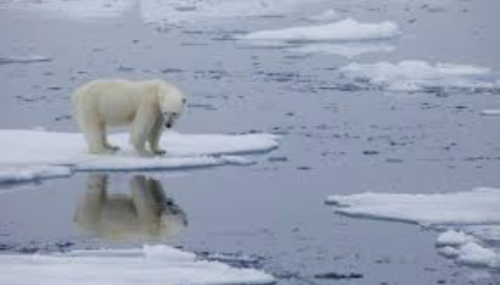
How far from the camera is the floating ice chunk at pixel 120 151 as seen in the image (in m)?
12.4

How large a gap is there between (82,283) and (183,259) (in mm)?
914

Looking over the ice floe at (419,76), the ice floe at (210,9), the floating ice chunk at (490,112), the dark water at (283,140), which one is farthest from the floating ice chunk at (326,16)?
the floating ice chunk at (490,112)

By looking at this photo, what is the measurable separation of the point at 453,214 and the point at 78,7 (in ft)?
70.4

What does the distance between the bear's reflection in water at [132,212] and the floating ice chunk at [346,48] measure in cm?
1038

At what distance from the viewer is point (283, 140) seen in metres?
14.1

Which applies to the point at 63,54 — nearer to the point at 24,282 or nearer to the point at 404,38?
the point at 404,38

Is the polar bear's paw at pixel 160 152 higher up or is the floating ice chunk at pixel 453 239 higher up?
the polar bear's paw at pixel 160 152

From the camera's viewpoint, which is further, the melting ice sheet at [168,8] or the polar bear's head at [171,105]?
the melting ice sheet at [168,8]

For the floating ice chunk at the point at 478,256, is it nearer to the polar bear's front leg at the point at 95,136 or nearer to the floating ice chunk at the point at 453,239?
the floating ice chunk at the point at 453,239

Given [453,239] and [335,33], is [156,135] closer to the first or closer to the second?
[453,239]

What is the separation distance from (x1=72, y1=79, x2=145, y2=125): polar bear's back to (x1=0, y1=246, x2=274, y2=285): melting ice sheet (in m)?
3.67

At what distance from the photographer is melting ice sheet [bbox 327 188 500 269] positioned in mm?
9289

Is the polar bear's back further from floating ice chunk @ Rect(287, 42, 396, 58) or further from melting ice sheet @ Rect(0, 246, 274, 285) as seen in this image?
floating ice chunk @ Rect(287, 42, 396, 58)

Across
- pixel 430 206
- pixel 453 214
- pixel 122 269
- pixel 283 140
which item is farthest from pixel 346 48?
pixel 122 269
